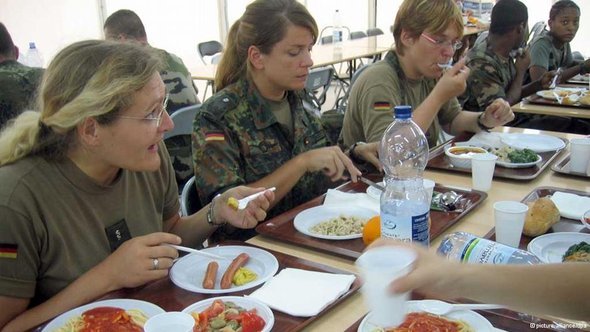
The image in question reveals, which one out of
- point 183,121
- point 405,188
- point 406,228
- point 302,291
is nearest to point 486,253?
point 406,228

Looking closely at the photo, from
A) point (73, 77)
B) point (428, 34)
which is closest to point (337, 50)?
point (428, 34)

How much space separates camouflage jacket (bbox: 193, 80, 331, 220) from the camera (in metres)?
1.83

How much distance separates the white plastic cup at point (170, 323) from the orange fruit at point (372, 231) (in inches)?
23.1

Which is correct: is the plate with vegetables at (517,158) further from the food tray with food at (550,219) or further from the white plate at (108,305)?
the white plate at (108,305)

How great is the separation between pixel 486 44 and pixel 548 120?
2.26 feet

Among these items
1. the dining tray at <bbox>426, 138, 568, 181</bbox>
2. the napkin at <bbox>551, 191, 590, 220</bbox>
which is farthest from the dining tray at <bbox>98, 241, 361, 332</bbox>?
the dining tray at <bbox>426, 138, 568, 181</bbox>

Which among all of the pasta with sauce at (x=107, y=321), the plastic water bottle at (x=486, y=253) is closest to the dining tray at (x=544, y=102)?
the plastic water bottle at (x=486, y=253)

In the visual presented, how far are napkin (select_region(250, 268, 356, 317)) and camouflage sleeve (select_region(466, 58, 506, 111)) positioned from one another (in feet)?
7.93

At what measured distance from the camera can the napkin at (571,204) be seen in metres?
1.60

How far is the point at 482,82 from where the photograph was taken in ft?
11.1

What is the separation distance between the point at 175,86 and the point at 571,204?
222 centimetres

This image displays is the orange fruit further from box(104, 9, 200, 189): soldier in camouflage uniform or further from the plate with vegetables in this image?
box(104, 9, 200, 189): soldier in camouflage uniform

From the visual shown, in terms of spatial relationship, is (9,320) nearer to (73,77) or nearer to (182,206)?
(73,77)

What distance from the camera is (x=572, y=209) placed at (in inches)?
64.1
